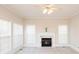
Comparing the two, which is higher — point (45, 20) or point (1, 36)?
point (45, 20)

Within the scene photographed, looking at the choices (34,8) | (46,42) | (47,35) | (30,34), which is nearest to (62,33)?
(47,35)

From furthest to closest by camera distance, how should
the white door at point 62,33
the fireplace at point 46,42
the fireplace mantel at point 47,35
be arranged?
the fireplace at point 46,42 < the fireplace mantel at point 47,35 < the white door at point 62,33

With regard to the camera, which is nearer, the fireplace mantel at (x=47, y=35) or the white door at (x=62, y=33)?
the white door at (x=62, y=33)

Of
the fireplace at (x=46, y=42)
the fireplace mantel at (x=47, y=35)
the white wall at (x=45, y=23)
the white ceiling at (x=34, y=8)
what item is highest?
the white ceiling at (x=34, y=8)

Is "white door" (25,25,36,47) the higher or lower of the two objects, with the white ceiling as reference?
lower

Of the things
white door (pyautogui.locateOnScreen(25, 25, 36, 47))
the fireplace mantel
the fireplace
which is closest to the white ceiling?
white door (pyautogui.locateOnScreen(25, 25, 36, 47))

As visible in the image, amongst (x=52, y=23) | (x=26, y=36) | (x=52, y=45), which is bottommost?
(x=52, y=45)

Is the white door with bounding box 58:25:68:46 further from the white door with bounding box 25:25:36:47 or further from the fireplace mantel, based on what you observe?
the white door with bounding box 25:25:36:47

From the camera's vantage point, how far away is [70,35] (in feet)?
35.8

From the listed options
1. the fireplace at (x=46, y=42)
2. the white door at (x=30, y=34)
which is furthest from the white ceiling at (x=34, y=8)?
the fireplace at (x=46, y=42)

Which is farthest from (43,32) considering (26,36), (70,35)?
(70,35)

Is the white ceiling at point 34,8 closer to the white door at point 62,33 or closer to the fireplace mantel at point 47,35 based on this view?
the white door at point 62,33
